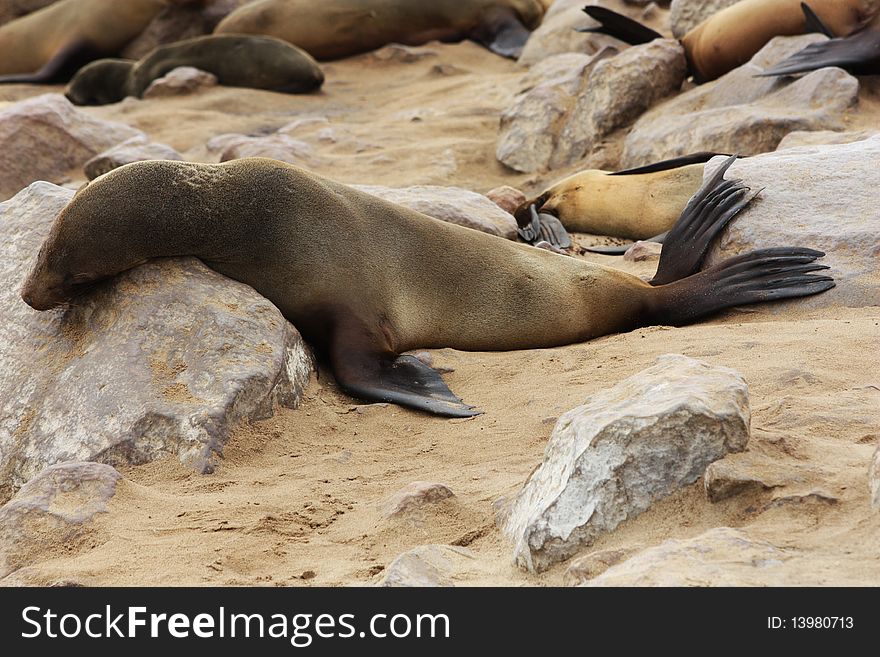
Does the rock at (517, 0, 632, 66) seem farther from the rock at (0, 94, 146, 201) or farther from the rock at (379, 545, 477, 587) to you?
the rock at (379, 545, 477, 587)

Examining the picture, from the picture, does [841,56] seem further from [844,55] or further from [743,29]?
[743,29]

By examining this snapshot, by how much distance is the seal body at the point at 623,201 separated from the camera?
253 inches

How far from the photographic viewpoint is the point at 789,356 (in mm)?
3768

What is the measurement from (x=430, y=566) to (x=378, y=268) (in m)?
2.33

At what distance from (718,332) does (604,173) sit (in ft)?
9.01

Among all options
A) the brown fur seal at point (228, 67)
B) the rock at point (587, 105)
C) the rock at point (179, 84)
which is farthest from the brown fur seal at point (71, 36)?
the rock at point (587, 105)

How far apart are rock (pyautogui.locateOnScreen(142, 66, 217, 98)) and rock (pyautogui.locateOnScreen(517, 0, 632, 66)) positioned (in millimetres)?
2930

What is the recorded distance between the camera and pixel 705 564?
2.12 m

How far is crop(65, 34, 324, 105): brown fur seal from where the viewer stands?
35.9 ft

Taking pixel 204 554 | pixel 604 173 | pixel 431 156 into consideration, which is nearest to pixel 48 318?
pixel 204 554

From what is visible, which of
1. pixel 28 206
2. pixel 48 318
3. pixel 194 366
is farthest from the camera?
pixel 28 206

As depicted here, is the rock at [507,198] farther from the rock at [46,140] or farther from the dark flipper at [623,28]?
the rock at [46,140]

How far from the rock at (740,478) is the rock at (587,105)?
18.7 feet
